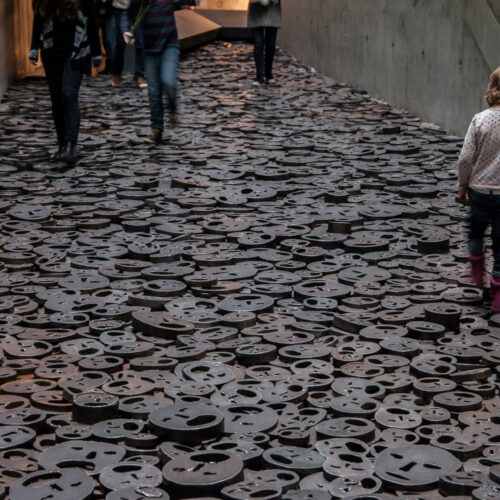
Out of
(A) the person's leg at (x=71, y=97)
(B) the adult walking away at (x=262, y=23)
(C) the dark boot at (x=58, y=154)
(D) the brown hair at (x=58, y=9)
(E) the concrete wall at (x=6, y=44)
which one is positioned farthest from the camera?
(B) the adult walking away at (x=262, y=23)

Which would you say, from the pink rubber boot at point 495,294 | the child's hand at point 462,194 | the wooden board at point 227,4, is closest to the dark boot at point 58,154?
the child's hand at point 462,194

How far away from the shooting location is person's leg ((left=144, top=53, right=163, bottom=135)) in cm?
1032

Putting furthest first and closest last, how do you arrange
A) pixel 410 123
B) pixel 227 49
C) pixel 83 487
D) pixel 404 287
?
pixel 227 49 < pixel 410 123 < pixel 404 287 < pixel 83 487

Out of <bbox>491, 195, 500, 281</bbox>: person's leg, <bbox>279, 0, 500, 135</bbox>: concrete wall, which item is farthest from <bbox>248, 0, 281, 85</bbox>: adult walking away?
<bbox>491, 195, 500, 281</bbox>: person's leg

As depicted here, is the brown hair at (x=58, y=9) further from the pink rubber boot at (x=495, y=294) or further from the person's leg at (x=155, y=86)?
the pink rubber boot at (x=495, y=294)

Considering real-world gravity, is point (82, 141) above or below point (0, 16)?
below

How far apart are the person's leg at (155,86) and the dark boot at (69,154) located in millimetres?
1214

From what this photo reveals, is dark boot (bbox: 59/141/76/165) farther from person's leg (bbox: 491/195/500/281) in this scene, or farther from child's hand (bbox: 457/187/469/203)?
person's leg (bbox: 491/195/500/281)

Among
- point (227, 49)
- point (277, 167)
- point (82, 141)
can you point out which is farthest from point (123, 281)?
point (227, 49)

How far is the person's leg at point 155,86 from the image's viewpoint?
1032cm

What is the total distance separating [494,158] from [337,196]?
102 inches

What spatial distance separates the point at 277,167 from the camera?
9258mm

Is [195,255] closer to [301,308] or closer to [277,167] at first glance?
[301,308]

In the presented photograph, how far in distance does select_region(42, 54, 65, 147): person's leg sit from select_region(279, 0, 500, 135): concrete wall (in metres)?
4.47
